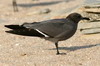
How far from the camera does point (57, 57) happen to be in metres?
6.66

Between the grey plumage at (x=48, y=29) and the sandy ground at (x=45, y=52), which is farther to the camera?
the grey plumage at (x=48, y=29)

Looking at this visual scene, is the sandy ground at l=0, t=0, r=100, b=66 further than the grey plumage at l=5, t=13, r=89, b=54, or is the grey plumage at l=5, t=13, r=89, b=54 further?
the grey plumage at l=5, t=13, r=89, b=54

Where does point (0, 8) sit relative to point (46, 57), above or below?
below

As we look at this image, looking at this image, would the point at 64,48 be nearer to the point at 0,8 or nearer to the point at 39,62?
the point at 39,62

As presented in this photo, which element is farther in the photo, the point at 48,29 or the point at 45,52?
the point at 45,52

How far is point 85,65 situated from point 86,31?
2405 mm

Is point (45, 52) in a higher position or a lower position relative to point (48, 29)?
lower

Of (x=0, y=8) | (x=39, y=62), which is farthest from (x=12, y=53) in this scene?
(x=0, y=8)

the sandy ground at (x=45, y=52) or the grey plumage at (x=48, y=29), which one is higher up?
the grey plumage at (x=48, y=29)

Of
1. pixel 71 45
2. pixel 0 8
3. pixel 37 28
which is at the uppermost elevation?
pixel 37 28

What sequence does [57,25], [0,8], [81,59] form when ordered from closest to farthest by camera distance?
[81,59] < [57,25] < [0,8]

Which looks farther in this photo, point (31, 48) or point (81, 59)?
point (31, 48)

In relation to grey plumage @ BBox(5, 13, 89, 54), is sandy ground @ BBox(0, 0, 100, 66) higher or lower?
lower

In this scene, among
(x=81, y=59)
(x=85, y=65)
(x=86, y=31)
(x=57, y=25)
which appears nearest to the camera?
(x=85, y=65)
